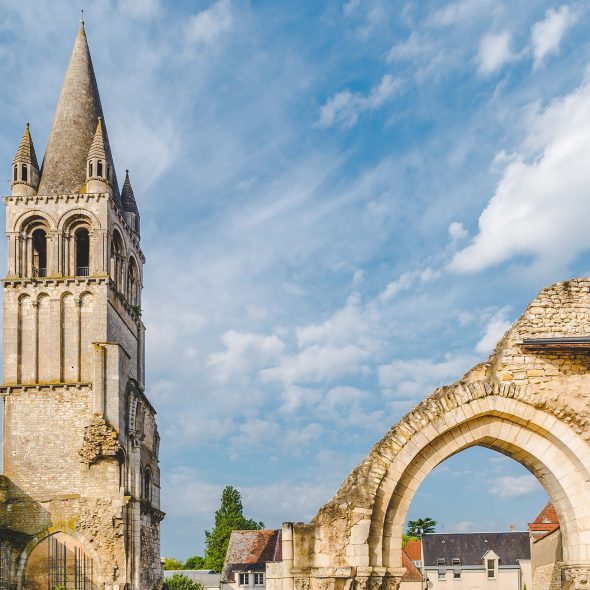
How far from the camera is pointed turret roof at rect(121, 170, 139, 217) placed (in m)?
38.2

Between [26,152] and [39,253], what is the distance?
3833 mm

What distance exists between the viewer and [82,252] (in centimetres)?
3450

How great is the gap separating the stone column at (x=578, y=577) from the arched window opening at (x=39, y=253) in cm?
2552

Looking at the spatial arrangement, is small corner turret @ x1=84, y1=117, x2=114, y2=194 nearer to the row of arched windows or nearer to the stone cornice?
the row of arched windows

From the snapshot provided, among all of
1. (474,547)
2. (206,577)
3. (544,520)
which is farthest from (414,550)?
(544,520)

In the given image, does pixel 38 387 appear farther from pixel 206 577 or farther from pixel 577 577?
pixel 206 577

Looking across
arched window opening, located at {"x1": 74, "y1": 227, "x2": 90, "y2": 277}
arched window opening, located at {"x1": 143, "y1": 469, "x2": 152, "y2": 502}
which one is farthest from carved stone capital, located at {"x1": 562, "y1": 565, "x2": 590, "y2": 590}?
arched window opening, located at {"x1": 74, "y1": 227, "x2": 90, "y2": 277}

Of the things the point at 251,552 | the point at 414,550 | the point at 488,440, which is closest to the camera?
the point at 488,440

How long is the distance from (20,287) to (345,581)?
23604mm

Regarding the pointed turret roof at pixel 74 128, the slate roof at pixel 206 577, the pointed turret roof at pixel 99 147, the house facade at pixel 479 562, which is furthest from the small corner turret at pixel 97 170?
the slate roof at pixel 206 577

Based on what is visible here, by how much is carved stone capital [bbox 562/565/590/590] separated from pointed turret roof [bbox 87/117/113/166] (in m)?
25.9

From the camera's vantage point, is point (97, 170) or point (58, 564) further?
point (97, 170)

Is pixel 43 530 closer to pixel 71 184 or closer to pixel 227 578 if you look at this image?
pixel 71 184

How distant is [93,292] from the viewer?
32.2 meters
